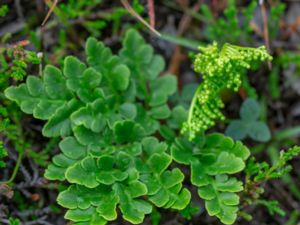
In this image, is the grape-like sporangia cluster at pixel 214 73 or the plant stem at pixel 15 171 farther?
the plant stem at pixel 15 171

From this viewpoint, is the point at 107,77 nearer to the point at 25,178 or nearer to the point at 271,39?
the point at 25,178

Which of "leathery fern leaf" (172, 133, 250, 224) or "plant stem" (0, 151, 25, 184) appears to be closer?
"leathery fern leaf" (172, 133, 250, 224)

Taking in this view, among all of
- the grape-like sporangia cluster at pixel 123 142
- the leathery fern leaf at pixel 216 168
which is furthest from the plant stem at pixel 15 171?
the leathery fern leaf at pixel 216 168

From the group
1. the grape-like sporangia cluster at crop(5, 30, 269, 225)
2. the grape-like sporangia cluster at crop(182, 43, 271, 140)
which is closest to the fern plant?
the grape-like sporangia cluster at crop(5, 30, 269, 225)

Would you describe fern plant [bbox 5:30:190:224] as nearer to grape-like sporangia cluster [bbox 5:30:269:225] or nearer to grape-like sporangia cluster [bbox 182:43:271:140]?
grape-like sporangia cluster [bbox 5:30:269:225]

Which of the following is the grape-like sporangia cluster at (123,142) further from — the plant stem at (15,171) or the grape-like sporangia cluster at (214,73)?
the plant stem at (15,171)

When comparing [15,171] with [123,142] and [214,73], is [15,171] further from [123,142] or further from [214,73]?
[214,73]

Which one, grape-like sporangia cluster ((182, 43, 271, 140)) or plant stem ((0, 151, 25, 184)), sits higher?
grape-like sporangia cluster ((182, 43, 271, 140))

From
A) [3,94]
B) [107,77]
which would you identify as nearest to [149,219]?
[107,77]

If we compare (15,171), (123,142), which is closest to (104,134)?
(123,142)
